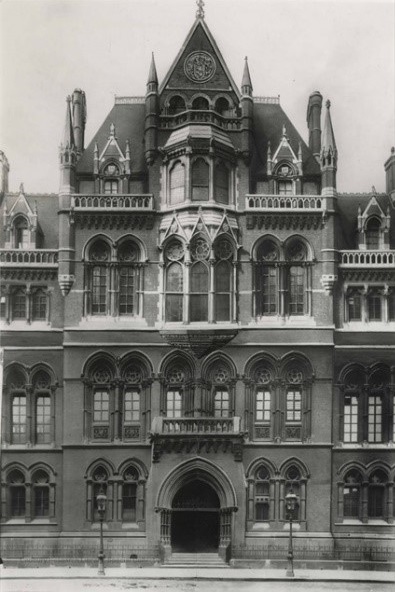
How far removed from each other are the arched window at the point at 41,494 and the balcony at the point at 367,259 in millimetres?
13968

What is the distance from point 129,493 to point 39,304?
796 cm

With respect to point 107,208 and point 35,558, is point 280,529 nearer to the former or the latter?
point 35,558

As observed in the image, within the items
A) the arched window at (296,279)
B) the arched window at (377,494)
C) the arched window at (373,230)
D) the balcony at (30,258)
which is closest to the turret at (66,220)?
the balcony at (30,258)

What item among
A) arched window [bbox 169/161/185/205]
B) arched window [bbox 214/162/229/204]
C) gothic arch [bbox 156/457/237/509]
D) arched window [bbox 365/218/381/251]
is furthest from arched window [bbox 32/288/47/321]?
arched window [bbox 365/218/381/251]

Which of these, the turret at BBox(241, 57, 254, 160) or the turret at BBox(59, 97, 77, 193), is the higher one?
the turret at BBox(241, 57, 254, 160)

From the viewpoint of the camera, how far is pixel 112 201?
1240 inches

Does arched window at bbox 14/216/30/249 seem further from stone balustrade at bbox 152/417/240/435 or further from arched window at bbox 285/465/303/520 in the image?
arched window at bbox 285/465/303/520

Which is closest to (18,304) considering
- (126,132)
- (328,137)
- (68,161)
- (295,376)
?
(68,161)

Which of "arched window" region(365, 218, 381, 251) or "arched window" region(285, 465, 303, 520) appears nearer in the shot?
"arched window" region(285, 465, 303, 520)

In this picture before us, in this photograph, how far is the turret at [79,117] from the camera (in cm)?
3122

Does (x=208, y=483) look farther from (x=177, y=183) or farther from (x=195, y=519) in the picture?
(x=177, y=183)

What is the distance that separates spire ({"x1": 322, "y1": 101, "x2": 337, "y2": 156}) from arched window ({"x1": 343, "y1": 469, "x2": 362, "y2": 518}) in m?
12.3

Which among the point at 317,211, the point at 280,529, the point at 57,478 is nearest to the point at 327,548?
the point at 280,529

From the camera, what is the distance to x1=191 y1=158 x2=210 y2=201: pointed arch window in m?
31.3
